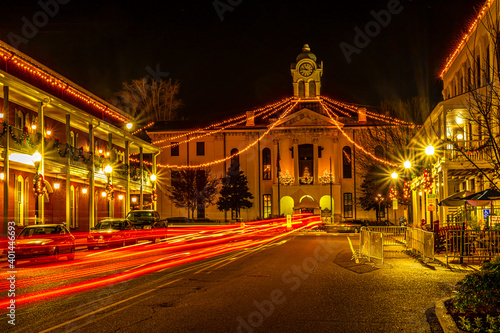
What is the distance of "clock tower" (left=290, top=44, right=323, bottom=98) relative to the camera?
80.2 m

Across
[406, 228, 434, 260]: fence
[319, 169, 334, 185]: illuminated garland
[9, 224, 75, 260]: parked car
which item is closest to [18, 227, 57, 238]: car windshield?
[9, 224, 75, 260]: parked car

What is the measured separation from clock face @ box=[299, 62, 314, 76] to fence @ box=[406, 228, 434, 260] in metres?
58.2

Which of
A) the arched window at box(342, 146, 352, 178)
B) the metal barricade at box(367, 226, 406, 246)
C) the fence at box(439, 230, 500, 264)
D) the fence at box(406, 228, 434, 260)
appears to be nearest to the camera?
the fence at box(439, 230, 500, 264)

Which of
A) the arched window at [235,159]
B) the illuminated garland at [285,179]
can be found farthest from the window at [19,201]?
the illuminated garland at [285,179]

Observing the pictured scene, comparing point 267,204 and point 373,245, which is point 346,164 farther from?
point 373,245

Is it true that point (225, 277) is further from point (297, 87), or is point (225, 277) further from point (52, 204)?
point (297, 87)

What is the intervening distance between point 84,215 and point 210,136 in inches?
1428

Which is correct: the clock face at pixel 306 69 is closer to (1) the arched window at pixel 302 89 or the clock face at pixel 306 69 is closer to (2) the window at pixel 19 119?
(1) the arched window at pixel 302 89

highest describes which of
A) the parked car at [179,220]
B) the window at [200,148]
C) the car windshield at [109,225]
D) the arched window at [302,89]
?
the arched window at [302,89]

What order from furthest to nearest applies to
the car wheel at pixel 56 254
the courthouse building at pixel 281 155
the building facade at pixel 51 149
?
the courthouse building at pixel 281 155 → the building facade at pixel 51 149 → the car wheel at pixel 56 254

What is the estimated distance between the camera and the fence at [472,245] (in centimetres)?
1844

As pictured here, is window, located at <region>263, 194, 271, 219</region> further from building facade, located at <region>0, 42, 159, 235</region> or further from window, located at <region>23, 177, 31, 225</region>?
window, located at <region>23, 177, 31, 225</region>

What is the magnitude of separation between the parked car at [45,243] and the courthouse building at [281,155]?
48310 millimetres

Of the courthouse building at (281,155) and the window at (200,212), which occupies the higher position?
the courthouse building at (281,155)
